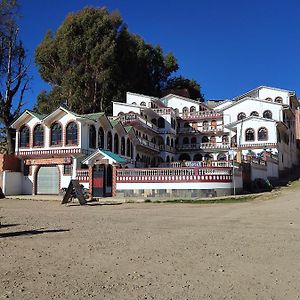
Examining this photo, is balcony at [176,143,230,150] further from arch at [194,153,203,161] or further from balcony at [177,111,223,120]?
balcony at [177,111,223,120]

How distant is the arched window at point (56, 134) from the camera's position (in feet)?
118

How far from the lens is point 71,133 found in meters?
35.4

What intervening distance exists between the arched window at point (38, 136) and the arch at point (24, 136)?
0.81 metres

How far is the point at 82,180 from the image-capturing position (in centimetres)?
3297

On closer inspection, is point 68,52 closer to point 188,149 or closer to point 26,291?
point 188,149

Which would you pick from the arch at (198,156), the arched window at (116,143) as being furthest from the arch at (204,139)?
the arched window at (116,143)

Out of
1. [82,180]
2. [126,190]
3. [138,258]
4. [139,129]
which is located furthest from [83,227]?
[139,129]

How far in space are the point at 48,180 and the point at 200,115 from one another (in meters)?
29.7

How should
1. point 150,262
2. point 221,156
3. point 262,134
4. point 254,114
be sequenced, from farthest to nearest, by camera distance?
point 221,156 → point 254,114 → point 262,134 → point 150,262

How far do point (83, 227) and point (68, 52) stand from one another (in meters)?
44.6

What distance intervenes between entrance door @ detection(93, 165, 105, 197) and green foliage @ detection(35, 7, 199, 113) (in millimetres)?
22963

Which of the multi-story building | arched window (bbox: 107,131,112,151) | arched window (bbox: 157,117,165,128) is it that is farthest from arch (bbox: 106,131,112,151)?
arched window (bbox: 157,117,165,128)

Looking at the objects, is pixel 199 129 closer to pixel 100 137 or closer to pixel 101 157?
pixel 100 137

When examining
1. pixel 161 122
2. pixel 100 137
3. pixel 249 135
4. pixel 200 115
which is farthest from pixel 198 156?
pixel 100 137
